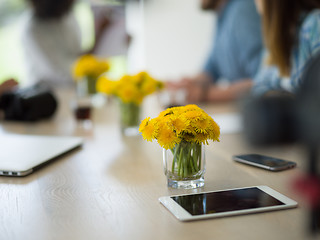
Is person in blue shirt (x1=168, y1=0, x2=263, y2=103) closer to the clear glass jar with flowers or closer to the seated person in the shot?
the clear glass jar with flowers

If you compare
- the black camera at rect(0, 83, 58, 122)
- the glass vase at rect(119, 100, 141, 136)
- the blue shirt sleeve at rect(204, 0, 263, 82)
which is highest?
the blue shirt sleeve at rect(204, 0, 263, 82)

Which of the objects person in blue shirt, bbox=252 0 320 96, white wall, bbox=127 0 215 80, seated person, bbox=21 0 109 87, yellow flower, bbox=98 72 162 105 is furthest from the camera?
white wall, bbox=127 0 215 80

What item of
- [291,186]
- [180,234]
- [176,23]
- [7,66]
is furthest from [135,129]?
[7,66]

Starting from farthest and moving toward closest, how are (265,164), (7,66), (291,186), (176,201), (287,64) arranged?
(7,66) → (287,64) → (265,164) → (176,201) → (291,186)

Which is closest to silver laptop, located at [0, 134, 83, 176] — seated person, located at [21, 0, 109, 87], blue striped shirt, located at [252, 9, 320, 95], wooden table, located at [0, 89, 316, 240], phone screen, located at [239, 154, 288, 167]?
wooden table, located at [0, 89, 316, 240]

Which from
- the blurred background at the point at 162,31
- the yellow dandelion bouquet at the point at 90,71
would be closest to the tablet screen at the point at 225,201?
→ the yellow dandelion bouquet at the point at 90,71

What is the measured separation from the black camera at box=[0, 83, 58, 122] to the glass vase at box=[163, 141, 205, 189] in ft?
3.51

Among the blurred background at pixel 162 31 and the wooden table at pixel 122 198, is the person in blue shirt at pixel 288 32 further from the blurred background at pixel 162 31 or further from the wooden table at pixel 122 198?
the blurred background at pixel 162 31

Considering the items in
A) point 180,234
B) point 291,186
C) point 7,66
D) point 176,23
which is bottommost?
point 180,234

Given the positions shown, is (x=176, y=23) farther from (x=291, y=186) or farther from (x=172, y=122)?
(x=291, y=186)

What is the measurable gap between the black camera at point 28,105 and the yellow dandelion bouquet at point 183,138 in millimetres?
1059

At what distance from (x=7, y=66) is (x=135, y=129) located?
3.99 metres

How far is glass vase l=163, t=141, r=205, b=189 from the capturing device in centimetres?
77

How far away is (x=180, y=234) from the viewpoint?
576mm
